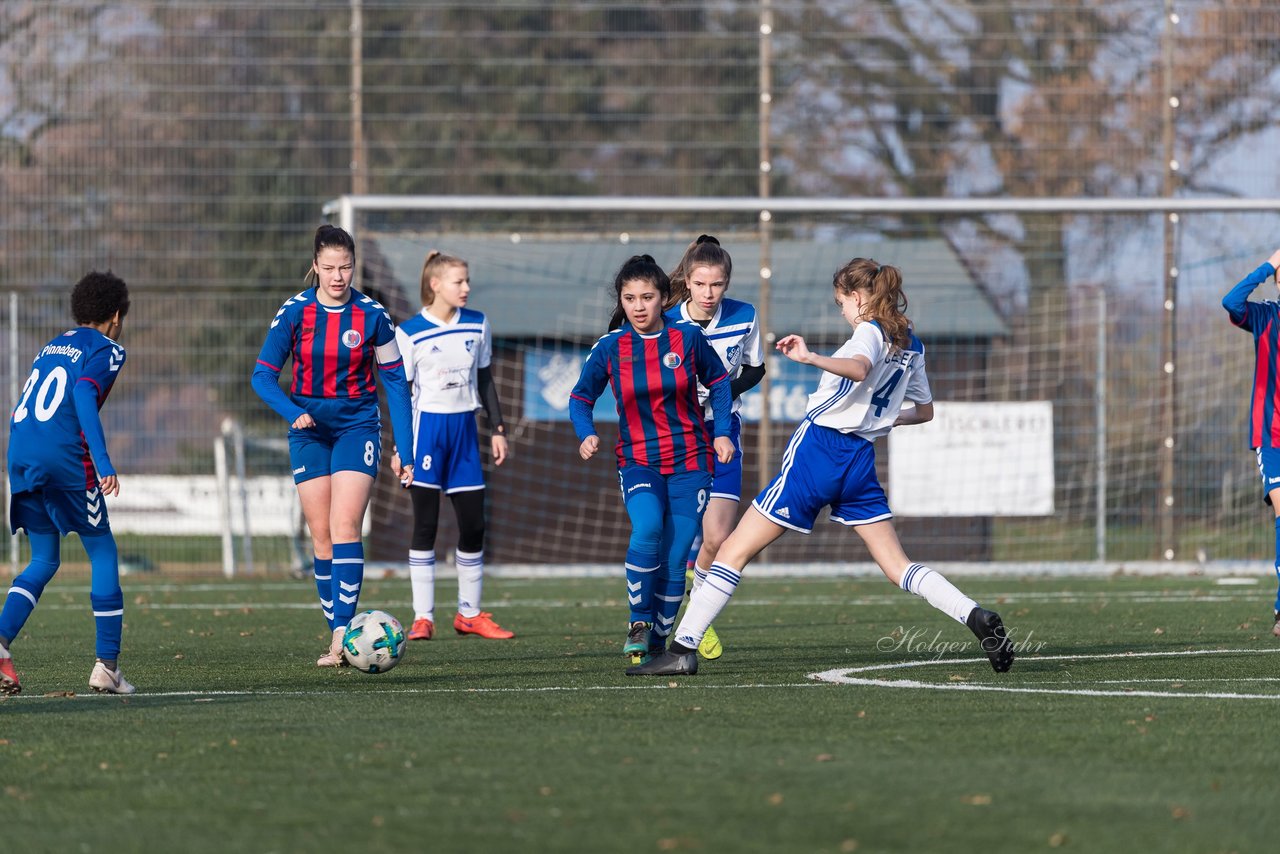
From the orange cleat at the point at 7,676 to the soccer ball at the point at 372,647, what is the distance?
1.37 metres

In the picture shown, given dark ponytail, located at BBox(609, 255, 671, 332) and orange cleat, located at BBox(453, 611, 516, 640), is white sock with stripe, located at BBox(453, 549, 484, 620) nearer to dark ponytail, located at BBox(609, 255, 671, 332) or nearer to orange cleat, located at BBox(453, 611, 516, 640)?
orange cleat, located at BBox(453, 611, 516, 640)

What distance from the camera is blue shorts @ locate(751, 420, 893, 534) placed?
7.20 metres

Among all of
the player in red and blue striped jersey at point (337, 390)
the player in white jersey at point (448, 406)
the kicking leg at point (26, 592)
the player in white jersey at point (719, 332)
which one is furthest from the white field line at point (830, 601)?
the kicking leg at point (26, 592)

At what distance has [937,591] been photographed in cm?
723

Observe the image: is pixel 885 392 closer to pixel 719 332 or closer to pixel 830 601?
pixel 719 332

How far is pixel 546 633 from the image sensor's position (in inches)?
393

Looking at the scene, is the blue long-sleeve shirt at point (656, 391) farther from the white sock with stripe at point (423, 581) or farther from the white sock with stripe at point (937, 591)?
the white sock with stripe at point (423, 581)

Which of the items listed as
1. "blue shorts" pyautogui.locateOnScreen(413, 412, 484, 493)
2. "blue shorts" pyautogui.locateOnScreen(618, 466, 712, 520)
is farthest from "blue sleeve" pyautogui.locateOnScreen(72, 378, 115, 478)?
"blue shorts" pyautogui.locateOnScreen(413, 412, 484, 493)

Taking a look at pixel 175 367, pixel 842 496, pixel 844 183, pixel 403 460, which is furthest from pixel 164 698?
pixel 844 183

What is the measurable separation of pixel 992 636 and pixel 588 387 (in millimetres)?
2060

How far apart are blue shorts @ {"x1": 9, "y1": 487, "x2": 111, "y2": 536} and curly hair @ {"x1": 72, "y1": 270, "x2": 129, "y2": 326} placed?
0.69 metres

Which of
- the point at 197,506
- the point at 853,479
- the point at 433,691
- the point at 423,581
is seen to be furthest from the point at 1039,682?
the point at 197,506

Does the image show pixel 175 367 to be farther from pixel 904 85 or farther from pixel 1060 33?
pixel 1060 33

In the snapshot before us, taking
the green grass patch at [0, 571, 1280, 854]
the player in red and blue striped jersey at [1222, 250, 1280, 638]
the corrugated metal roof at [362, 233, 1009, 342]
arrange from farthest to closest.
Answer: the corrugated metal roof at [362, 233, 1009, 342]
the player in red and blue striped jersey at [1222, 250, 1280, 638]
the green grass patch at [0, 571, 1280, 854]
